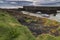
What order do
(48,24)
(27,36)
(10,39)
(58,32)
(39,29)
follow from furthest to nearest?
(48,24) → (39,29) → (58,32) → (27,36) → (10,39)

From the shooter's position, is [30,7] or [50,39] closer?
[50,39]

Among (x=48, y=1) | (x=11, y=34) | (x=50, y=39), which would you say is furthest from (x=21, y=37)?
(x=48, y=1)

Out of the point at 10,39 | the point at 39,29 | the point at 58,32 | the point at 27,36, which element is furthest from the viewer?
the point at 39,29

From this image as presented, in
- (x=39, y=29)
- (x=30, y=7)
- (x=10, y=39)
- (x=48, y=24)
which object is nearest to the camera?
(x=10, y=39)

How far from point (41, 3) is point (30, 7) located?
0.52 metres

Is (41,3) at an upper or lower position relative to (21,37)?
lower

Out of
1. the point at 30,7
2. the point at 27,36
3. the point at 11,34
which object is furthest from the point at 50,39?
the point at 30,7

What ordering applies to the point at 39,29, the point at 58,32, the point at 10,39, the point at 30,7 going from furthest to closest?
the point at 30,7 < the point at 39,29 < the point at 58,32 < the point at 10,39

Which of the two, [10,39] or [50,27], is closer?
[10,39]

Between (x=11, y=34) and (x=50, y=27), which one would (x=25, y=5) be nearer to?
(x=50, y=27)

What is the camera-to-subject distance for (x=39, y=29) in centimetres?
499

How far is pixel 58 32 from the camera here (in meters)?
4.69

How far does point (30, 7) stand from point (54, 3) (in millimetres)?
998

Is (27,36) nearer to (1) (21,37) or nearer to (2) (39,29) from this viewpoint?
(1) (21,37)
